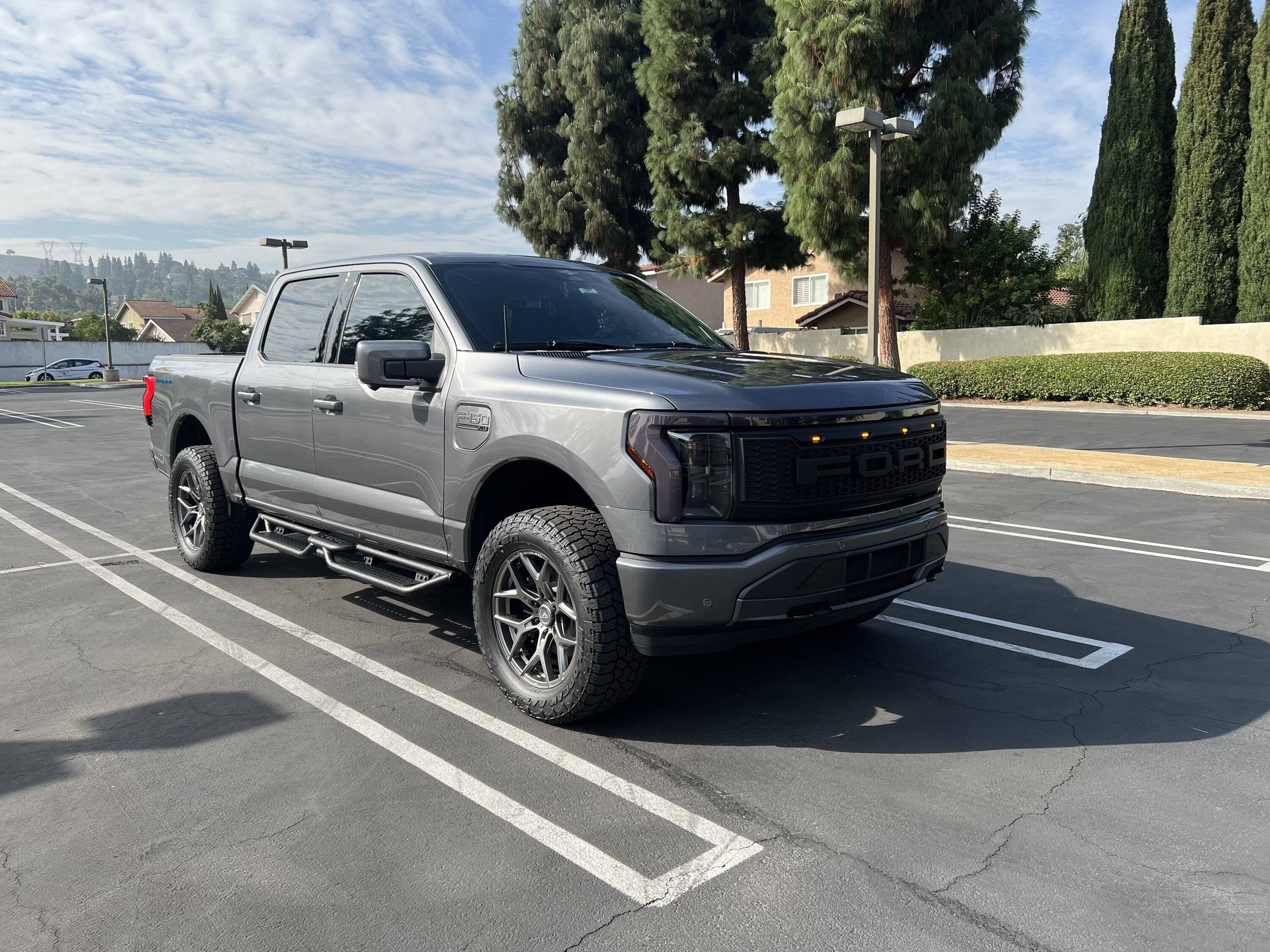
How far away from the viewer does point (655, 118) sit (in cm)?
3078

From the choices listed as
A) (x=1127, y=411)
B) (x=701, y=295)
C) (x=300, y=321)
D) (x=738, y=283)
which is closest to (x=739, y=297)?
(x=738, y=283)

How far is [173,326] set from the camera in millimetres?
109875

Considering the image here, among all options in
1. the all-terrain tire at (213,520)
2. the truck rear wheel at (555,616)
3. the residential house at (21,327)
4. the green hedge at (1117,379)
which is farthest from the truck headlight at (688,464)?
the residential house at (21,327)

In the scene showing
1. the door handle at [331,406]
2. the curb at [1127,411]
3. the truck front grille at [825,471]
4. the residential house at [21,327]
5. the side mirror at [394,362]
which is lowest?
the curb at [1127,411]

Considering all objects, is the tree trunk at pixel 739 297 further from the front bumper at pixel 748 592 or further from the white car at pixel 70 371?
the white car at pixel 70 371

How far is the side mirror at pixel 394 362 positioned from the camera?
4348mm

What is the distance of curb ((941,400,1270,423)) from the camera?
63.7 ft

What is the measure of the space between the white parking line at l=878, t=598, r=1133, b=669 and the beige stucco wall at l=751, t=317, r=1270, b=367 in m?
14.4

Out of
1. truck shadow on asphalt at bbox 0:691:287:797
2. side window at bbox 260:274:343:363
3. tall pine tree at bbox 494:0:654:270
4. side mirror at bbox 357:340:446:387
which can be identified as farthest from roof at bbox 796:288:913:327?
truck shadow on asphalt at bbox 0:691:287:797

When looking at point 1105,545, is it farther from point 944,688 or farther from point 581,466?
point 581,466

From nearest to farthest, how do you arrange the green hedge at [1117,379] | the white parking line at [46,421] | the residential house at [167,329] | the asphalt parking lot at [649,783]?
the asphalt parking lot at [649,783] → the green hedge at [1117,379] → the white parking line at [46,421] → the residential house at [167,329]

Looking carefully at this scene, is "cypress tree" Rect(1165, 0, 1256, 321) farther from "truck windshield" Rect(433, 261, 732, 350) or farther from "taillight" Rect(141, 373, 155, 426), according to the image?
"taillight" Rect(141, 373, 155, 426)

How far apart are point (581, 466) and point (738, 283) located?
94.8ft

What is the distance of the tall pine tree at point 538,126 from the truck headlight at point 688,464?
1323 inches
